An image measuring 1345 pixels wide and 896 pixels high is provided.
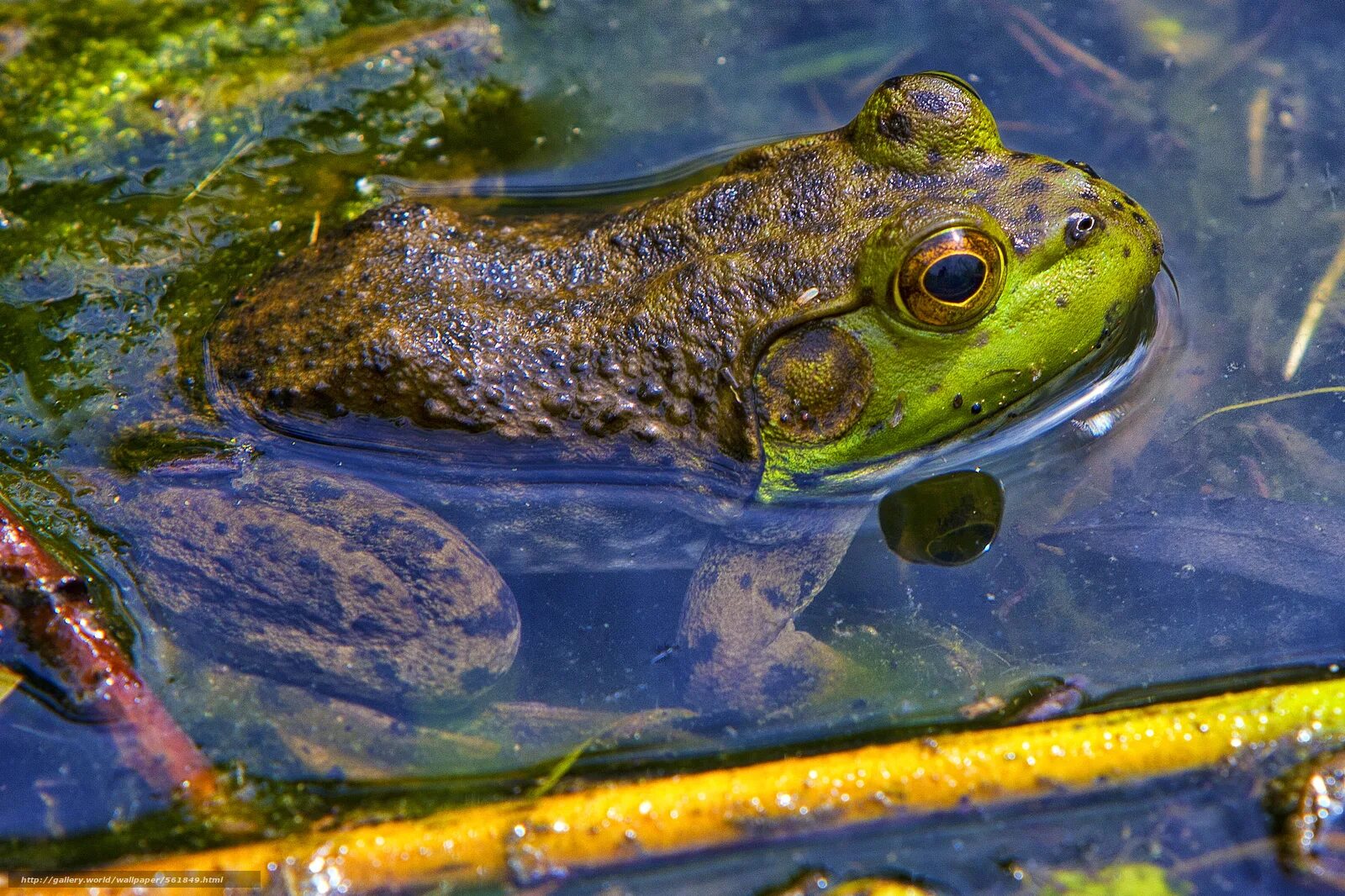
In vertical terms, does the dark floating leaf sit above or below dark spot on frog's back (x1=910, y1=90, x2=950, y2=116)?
below

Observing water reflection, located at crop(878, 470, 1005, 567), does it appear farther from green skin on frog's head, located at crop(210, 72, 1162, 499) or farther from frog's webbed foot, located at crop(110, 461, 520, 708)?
frog's webbed foot, located at crop(110, 461, 520, 708)

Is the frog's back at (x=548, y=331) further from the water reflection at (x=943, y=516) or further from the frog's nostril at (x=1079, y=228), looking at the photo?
the frog's nostril at (x=1079, y=228)

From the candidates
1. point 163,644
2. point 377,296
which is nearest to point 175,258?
point 377,296

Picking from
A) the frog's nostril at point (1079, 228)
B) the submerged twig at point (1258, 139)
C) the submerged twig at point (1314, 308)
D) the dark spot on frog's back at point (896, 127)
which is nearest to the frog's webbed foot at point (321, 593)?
the dark spot on frog's back at point (896, 127)

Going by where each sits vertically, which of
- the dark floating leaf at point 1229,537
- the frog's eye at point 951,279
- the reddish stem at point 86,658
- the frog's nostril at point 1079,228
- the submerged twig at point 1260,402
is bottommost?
the reddish stem at point 86,658

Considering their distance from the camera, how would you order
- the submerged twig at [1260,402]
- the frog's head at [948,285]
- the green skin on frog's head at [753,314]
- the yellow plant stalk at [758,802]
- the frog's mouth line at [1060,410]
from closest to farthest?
1. the yellow plant stalk at [758,802]
2. the frog's head at [948,285]
3. the green skin on frog's head at [753,314]
4. the frog's mouth line at [1060,410]
5. the submerged twig at [1260,402]

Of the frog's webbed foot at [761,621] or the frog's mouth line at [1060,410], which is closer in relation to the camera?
the frog's webbed foot at [761,621]

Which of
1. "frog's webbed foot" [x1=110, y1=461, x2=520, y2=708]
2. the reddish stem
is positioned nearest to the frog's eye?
"frog's webbed foot" [x1=110, y1=461, x2=520, y2=708]

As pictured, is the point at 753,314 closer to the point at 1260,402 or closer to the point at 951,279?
the point at 951,279
